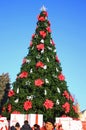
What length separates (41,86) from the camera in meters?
26.5

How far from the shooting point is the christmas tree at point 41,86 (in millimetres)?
26219

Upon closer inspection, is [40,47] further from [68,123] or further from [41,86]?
[68,123]

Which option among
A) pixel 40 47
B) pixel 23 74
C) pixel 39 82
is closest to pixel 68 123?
pixel 39 82

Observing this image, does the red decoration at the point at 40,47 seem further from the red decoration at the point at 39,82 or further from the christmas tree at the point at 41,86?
the red decoration at the point at 39,82

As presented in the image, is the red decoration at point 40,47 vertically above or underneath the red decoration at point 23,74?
above

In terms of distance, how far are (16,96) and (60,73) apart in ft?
11.4

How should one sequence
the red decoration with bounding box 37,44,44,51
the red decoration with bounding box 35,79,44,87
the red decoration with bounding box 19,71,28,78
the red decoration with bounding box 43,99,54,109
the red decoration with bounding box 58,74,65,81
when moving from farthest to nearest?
the red decoration with bounding box 37,44,44,51
the red decoration with bounding box 58,74,65,81
the red decoration with bounding box 19,71,28,78
the red decoration with bounding box 35,79,44,87
the red decoration with bounding box 43,99,54,109

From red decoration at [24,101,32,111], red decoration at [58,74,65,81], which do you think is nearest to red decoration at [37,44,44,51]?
red decoration at [58,74,65,81]

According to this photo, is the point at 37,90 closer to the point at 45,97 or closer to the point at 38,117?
the point at 45,97

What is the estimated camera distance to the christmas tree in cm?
2622

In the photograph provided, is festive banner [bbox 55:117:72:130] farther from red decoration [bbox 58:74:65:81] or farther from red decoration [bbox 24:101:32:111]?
red decoration [bbox 58:74:65:81]

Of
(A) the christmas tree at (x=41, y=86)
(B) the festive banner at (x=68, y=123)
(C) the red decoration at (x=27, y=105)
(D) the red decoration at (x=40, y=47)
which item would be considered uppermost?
(D) the red decoration at (x=40, y=47)

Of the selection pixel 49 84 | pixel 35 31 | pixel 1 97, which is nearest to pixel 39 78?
pixel 49 84

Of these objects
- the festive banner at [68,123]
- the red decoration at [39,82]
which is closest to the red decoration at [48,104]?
the red decoration at [39,82]
